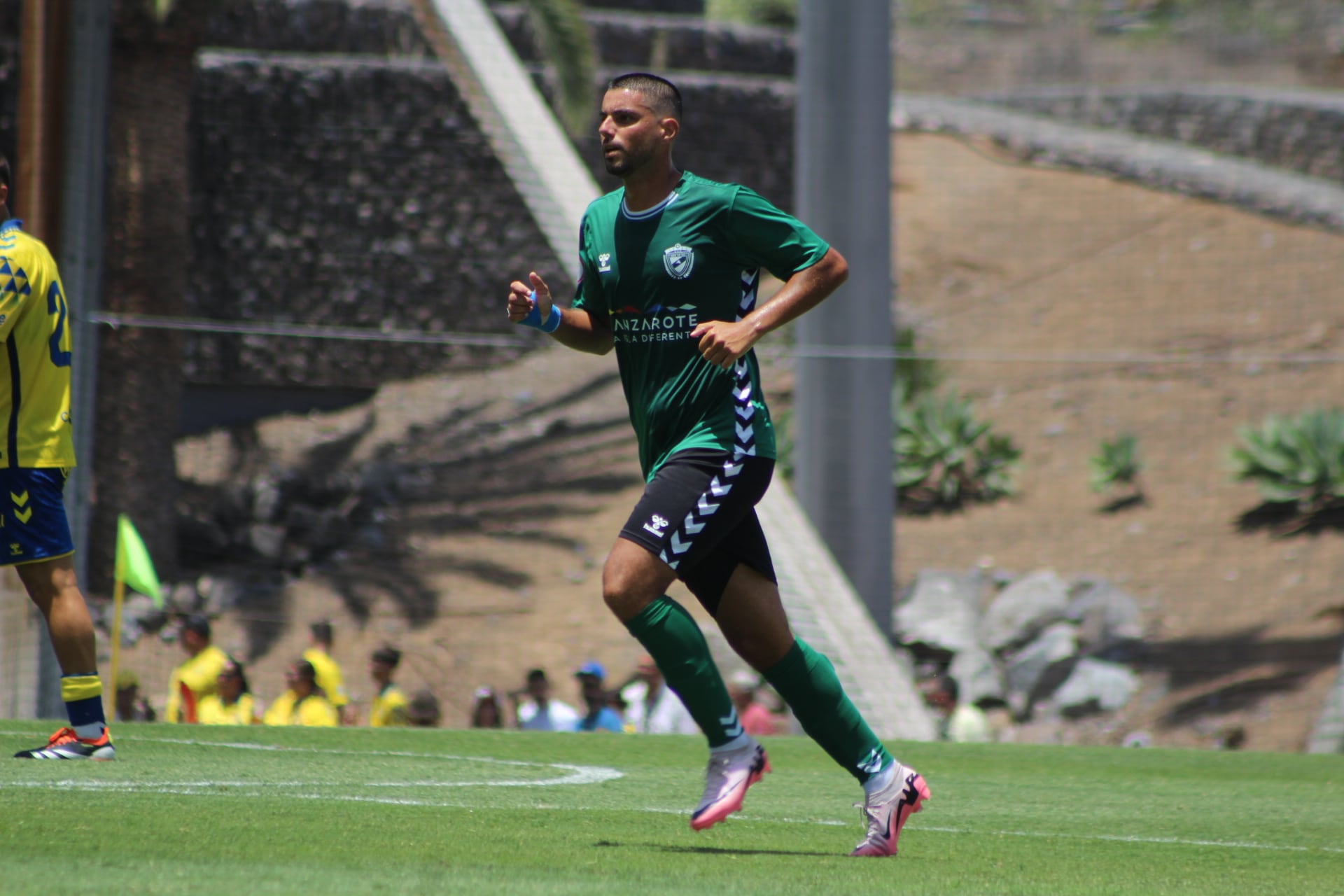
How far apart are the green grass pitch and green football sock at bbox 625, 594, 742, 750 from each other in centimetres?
32

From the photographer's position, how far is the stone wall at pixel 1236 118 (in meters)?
32.5

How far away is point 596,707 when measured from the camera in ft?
38.2

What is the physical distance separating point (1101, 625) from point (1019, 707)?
1.91 meters

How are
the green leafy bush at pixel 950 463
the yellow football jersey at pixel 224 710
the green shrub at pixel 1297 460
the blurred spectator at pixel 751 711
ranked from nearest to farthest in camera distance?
the yellow football jersey at pixel 224 710 → the blurred spectator at pixel 751 711 → the green shrub at pixel 1297 460 → the green leafy bush at pixel 950 463

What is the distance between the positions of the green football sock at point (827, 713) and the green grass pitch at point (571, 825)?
25 cm

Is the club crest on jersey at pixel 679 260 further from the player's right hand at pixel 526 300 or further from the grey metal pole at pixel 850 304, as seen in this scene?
the grey metal pole at pixel 850 304

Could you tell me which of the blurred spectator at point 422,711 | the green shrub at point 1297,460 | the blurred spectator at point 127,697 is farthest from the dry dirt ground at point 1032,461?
the blurred spectator at point 422,711

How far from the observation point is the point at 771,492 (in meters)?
14.2

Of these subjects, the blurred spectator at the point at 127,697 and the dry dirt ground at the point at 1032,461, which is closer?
the blurred spectator at the point at 127,697

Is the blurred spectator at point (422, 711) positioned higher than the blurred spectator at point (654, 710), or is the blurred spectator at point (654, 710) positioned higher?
the blurred spectator at point (422, 711)

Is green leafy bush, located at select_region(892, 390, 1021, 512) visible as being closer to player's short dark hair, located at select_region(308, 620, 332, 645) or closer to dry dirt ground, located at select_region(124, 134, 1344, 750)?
dry dirt ground, located at select_region(124, 134, 1344, 750)

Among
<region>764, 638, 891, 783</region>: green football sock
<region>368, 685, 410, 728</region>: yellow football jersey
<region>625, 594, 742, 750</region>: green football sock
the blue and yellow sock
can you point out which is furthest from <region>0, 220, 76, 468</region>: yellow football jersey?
<region>368, 685, 410, 728</region>: yellow football jersey

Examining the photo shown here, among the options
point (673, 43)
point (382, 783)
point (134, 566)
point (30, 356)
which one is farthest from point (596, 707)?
point (673, 43)

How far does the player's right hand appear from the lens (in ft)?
16.2
